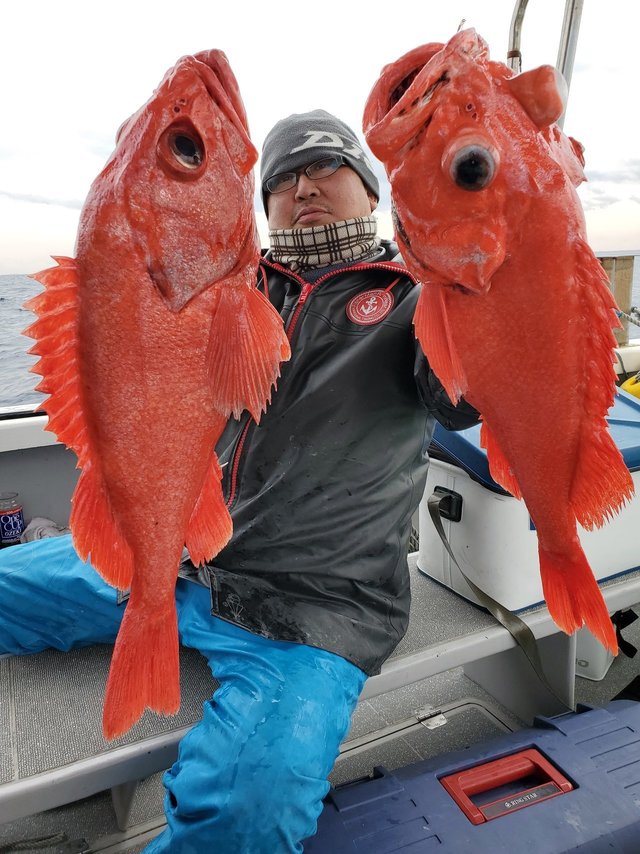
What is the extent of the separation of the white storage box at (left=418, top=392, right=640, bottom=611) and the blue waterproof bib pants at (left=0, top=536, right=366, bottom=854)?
0.73 meters

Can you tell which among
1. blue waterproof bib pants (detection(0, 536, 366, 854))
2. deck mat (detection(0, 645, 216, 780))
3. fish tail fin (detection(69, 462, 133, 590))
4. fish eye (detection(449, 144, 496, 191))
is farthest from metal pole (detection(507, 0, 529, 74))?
deck mat (detection(0, 645, 216, 780))

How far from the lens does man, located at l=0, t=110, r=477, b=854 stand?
1.65 metres

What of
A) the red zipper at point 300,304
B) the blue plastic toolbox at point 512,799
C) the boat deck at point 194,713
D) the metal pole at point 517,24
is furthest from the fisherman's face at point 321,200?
the blue plastic toolbox at point 512,799

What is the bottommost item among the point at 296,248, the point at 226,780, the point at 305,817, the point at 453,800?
the point at 453,800

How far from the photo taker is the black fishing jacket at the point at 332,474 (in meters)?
1.82

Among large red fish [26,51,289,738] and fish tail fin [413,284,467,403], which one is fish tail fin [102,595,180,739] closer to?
large red fish [26,51,289,738]

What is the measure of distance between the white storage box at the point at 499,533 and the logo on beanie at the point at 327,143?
1052 mm

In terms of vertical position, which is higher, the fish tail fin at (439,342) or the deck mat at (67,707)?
the fish tail fin at (439,342)

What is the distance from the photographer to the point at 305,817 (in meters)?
1.45

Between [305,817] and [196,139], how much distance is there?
145 cm

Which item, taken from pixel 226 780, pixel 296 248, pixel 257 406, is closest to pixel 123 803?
pixel 226 780

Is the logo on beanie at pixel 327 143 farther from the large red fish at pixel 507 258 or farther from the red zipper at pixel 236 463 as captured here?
the large red fish at pixel 507 258

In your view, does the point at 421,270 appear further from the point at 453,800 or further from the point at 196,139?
the point at 453,800

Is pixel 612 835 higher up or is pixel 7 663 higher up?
pixel 7 663
